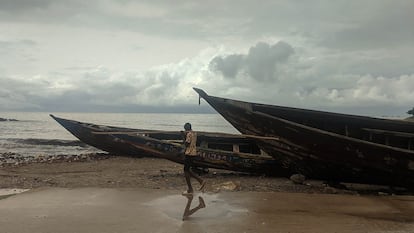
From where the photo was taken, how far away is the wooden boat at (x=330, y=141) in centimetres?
920

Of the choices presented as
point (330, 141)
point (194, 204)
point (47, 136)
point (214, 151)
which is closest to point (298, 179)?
point (330, 141)

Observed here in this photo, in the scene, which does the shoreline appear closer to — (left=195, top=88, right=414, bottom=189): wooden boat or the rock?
the rock

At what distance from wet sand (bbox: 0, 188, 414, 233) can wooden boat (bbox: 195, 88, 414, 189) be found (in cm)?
80

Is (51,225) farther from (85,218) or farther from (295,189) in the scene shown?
(295,189)

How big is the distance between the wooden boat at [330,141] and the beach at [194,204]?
0.48m

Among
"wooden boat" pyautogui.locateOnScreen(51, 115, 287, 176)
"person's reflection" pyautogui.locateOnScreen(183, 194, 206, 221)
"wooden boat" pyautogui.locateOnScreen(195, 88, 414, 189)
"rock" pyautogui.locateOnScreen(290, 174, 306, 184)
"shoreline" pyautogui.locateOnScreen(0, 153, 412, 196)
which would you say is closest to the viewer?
"person's reflection" pyautogui.locateOnScreen(183, 194, 206, 221)

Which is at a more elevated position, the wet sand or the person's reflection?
the person's reflection

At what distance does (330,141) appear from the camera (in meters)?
9.30

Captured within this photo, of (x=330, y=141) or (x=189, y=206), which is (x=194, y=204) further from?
(x=330, y=141)

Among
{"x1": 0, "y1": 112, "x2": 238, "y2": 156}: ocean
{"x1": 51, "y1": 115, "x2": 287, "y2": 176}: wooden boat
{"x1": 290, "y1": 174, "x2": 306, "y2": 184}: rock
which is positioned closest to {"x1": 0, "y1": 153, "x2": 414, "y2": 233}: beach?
{"x1": 290, "y1": 174, "x2": 306, "y2": 184}: rock

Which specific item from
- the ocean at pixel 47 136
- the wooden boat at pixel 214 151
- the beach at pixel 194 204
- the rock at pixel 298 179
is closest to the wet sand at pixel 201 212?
the beach at pixel 194 204

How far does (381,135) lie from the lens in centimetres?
Answer: 1025

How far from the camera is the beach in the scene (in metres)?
6.19

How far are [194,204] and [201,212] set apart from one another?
617mm
